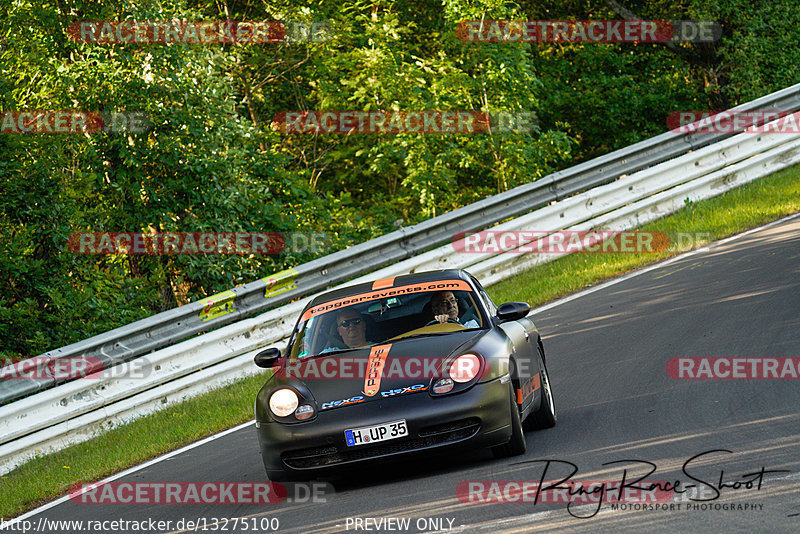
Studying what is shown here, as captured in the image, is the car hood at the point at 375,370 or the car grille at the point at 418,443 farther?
the car hood at the point at 375,370

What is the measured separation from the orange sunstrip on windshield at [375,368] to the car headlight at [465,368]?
18.4 inches

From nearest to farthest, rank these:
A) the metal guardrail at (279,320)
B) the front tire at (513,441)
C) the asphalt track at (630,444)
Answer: the asphalt track at (630,444), the front tire at (513,441), the metal guardrail at (279,320)

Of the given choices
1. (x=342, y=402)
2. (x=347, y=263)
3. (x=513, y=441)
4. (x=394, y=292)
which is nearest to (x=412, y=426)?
(x=342, y=402)

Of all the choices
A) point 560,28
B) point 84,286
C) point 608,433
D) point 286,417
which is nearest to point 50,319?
point 84,286

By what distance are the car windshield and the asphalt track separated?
0.95 meters

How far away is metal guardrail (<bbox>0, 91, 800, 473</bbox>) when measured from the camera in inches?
407

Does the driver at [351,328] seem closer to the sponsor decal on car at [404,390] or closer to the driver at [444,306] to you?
the driver at [444,306]

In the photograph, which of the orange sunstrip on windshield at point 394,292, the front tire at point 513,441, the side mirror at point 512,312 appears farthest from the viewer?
the orange sunstrip on windshield at point 394,292

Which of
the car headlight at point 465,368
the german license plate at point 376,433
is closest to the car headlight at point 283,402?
the german license plate at point 376,433

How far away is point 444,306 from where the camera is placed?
7.61 metres

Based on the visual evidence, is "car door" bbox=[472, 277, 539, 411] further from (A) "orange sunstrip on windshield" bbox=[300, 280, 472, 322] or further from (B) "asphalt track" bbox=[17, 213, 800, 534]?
(B) "asphalt track" bbox=[17, 213, 800, 534]

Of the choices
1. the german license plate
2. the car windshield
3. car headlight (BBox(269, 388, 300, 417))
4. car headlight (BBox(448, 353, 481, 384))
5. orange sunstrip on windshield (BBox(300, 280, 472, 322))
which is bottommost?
the german license plate

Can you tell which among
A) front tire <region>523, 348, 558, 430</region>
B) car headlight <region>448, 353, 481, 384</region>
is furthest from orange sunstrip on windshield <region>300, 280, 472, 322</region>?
car headlight <region>448, 353, 481, 384</region>

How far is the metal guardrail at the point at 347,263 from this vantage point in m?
11.1
